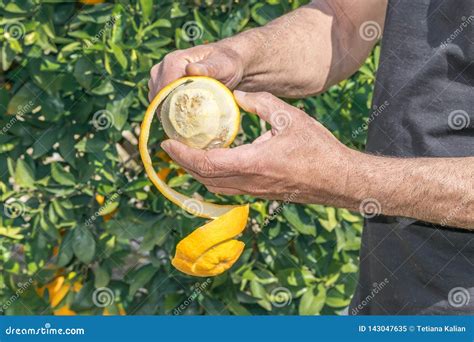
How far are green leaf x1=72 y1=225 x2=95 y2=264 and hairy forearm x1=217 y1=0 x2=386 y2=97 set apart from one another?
710 millimetres

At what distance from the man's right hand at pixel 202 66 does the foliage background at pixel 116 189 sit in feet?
1.57

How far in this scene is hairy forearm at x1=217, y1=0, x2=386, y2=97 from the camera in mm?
1928

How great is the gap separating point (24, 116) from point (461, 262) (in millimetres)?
1278

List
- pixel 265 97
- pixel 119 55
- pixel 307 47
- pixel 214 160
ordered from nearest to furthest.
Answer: pixel 214 160, pixel 265 97, pixel 307 47, pixel 119 55

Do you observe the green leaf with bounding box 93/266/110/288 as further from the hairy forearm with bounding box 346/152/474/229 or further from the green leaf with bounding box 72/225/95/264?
the hairy forearm with bounding box 346/152/474/229

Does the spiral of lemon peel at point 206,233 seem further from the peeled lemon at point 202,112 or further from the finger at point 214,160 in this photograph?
the finger at point 214,160

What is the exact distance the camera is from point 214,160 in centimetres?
151

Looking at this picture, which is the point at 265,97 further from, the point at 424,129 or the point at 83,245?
the point at 83,245

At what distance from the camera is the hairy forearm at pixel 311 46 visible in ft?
6.32

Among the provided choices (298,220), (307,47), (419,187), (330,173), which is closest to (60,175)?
(298,220)

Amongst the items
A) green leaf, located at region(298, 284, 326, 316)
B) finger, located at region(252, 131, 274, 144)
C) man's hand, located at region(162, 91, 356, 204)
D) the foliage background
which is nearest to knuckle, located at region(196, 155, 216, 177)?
man's hand, located at region(162, 91, 356, 204)

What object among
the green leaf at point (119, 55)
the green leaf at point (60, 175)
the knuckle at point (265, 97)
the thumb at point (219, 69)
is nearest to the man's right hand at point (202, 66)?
the thumb at point (219, 69)

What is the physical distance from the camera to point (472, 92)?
161cm

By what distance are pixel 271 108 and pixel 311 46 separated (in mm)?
451
